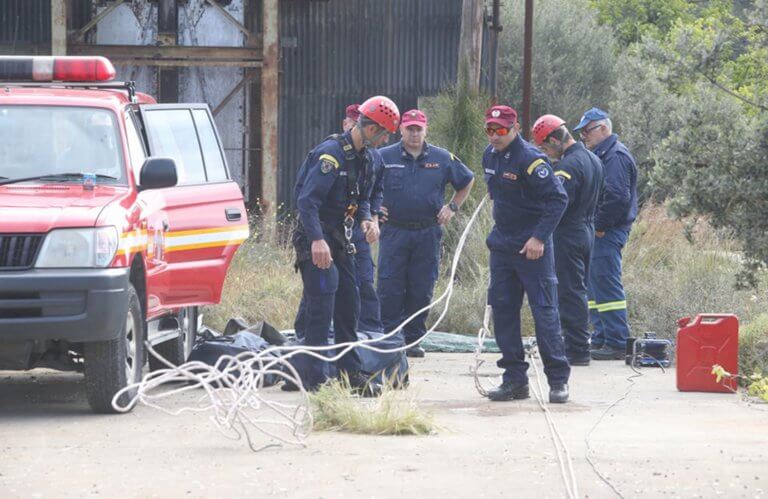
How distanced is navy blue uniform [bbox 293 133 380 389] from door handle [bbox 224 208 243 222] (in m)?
0.98

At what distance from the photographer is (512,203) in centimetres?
947

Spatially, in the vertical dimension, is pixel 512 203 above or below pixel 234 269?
above

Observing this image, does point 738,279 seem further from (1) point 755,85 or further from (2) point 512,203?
(2) point 512,203

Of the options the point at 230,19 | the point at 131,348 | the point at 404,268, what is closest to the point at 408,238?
the point at 404,268

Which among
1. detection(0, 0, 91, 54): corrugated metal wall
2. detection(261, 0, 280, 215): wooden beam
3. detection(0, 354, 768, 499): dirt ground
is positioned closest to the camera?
detection(0, 354, 768, 499): dirt ground

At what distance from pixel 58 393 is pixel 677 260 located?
7.29 meters

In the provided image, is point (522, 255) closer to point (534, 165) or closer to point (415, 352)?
point (534, 165)

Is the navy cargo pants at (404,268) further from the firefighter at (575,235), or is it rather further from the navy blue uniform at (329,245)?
the navy blue uniform at (329,245)

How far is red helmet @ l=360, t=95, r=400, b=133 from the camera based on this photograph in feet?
29.4

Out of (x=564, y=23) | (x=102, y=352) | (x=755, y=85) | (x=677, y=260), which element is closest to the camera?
(x=755, y=85)

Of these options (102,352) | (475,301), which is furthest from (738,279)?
(475,301)

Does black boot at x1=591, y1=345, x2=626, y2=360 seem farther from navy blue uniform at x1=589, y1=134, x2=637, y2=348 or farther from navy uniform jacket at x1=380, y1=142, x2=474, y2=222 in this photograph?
navy uniform jacket at x1=380, y1=142, x2=474, y2=222

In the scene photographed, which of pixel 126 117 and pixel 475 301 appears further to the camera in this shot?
pixel 475 301

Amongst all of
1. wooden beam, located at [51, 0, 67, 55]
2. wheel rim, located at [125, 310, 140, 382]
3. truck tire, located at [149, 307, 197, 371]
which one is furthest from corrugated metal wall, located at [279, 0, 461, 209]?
wheel rim, located at [125, 310, 140, 382]
